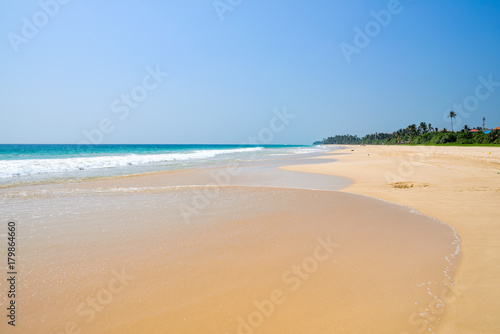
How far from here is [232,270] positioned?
3.76 m

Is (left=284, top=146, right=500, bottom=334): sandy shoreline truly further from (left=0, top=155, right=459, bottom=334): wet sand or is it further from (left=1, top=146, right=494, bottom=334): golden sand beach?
(left=0, top=155, right=459, bottom=334): wet sand

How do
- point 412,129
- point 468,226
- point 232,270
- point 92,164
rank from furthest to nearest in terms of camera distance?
point 412,129
point 92,164
point 468,226
point 232,270

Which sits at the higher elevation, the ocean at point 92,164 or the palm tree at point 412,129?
the palm tree at point 412,129

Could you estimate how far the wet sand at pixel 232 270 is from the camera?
2734 millimetres

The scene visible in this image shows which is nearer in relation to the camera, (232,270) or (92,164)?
(232,270)

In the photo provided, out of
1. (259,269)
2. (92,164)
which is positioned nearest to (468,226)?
(259,269)

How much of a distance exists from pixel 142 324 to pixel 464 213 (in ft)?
25.5

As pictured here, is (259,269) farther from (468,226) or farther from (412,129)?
(412,129)

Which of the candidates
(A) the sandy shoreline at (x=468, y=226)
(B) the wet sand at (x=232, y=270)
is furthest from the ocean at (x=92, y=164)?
(A) the sandy shoreline at (x=468, y=226)

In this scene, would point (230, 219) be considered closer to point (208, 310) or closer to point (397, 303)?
point (208, 310)

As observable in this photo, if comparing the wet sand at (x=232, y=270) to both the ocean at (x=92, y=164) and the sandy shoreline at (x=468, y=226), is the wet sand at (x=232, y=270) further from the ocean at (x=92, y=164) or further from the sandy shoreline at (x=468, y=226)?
the ocean at (x=92, y=164)

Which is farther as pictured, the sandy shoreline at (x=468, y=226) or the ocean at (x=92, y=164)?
the ocean at (x=92, y=164)

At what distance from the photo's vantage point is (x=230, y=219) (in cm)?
642

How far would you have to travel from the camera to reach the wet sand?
2734mm
